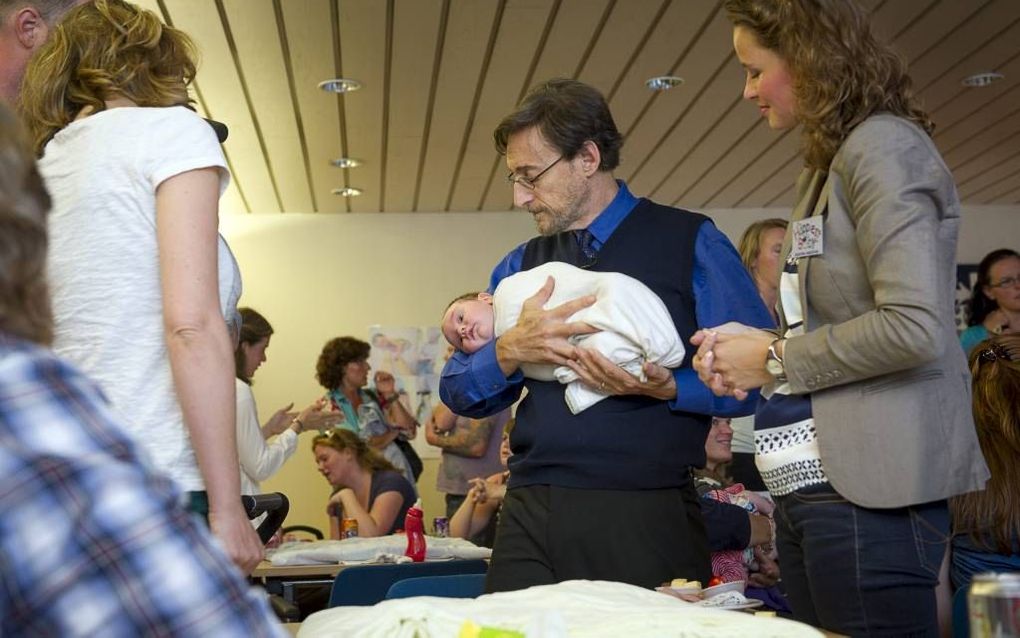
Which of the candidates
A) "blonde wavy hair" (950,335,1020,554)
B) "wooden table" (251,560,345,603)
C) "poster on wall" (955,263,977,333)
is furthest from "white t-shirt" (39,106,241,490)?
"poster on wall" (955,263,977,333)

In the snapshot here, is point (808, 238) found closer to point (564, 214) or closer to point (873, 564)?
point (873, 564)

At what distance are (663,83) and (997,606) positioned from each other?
5625mm

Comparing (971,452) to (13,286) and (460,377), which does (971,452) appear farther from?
(13,286)

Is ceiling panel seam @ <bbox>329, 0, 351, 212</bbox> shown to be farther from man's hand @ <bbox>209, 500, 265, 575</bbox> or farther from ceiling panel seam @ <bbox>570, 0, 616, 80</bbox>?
man's hand @ <bbox>209, 500, 265, 575</bbox>

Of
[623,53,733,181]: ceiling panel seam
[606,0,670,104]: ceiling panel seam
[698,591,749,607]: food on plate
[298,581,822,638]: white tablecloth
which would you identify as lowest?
[698,591,749,607]: food on plate

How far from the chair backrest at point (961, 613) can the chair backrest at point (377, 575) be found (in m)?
1.45

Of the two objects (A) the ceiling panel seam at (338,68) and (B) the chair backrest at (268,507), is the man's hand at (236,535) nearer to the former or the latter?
(B) the chair backrest at (268,507)

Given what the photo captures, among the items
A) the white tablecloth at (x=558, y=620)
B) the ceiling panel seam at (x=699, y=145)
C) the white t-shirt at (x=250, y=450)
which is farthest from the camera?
the ceiling panel seam at (x=699, y=145)

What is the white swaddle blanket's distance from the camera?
2072mm

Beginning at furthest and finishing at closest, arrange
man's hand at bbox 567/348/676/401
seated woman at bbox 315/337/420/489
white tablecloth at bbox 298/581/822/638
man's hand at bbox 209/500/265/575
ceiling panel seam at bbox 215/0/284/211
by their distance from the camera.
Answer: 1. seated woman at bbox 315/337/420/489
2. ceiling panel seam at bbox 215/0/284/211
3. man's hand at bbox 567/348/676/401
4. man's hand at bbox 209/500/265/575
5. white tablecloth at bbox 298/581/822/638

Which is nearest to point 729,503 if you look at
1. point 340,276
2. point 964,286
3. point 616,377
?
point 616,377

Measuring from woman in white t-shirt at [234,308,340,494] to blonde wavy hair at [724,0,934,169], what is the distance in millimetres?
2373

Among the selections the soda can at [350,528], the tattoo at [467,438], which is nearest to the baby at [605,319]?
the soda can at [350,528]

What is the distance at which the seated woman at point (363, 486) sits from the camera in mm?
5391
